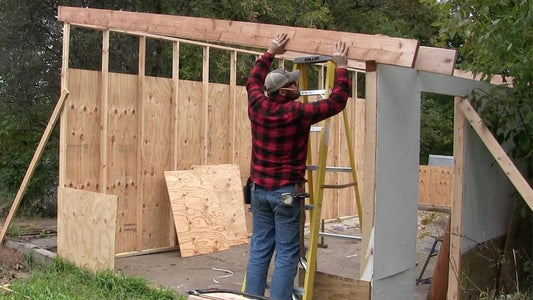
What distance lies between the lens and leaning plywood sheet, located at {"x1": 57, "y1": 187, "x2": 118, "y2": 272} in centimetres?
586

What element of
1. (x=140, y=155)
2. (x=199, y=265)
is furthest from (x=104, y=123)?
(x=199, y=265)

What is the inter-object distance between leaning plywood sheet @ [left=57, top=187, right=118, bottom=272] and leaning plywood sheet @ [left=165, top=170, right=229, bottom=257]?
1317 mm

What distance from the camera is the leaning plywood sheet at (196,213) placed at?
7.28 meters

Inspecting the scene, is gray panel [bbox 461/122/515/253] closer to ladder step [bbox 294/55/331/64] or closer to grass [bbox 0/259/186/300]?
ladder step [bbox 294/55/331/64]

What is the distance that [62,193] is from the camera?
6.43 meters

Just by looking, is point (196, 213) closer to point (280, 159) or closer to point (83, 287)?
point (83, 287)

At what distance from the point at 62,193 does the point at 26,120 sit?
416 cm

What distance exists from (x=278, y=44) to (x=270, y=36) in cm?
15

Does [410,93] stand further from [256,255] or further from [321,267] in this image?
[321,267]

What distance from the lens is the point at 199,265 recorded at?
6828mm

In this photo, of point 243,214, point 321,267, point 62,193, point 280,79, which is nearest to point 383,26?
point 243,214

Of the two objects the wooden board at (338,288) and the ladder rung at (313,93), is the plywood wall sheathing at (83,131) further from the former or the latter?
the wooden board at (338,288)

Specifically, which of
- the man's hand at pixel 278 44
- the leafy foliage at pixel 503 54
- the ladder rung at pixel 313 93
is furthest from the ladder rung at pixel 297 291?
the leafy foliage at pixel 503 54

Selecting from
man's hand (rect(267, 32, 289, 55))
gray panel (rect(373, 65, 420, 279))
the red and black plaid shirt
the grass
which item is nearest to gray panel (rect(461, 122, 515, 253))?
gray panel (rect(373, 65, 420, 279))
